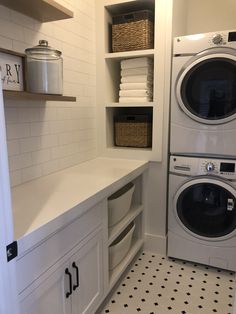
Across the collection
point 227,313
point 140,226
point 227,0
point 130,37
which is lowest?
point 227,313

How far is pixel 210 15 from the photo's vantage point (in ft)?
7.72

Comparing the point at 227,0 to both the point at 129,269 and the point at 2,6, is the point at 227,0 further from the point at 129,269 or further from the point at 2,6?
the point at 129,269

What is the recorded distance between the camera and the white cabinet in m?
1.06

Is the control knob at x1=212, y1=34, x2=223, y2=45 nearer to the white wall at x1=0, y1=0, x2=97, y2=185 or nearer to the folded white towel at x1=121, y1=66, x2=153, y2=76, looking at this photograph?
the folded white towel at x1=121, y1=66, x2=153, y2=76

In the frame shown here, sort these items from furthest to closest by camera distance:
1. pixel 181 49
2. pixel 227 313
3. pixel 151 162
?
pixel 151 162 < pixel 181 49 < pixel 227 313

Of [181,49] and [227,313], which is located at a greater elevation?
[181,49]

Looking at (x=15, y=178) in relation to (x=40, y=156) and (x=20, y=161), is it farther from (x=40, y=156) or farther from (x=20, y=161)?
(x=40, y=156)

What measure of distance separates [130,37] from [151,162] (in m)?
1.05

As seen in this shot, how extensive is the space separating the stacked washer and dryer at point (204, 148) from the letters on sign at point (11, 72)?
1143mm

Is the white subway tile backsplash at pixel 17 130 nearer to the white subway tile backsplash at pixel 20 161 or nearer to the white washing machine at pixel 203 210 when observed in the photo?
the white subway tile backsplash at pixel 20 161

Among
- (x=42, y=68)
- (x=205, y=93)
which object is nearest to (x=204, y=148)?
(x=205, y=93)

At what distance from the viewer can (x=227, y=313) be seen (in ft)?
5.40

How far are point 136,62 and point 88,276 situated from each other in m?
1.66

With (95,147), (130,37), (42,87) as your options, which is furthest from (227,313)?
(130,37)
